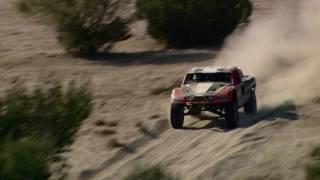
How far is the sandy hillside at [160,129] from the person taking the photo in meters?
22.2

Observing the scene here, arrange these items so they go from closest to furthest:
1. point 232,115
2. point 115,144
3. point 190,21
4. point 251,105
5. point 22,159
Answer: point 22,159 → point 232,115 → point 115,144 → point 251,105 → point 190,21

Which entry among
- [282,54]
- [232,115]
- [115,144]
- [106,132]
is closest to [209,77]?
[232,115]

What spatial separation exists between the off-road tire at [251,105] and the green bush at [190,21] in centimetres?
1187

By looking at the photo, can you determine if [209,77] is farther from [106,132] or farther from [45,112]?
[45,112]

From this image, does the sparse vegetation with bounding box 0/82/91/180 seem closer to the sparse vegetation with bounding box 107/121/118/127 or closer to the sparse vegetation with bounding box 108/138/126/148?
the sparse vegetation with bounding box 108/138/126/148

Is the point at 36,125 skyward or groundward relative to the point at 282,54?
skyward

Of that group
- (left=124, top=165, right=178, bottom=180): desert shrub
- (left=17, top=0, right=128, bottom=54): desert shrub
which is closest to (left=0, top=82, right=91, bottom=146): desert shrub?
(left=124, top=165, right=178, bottom=180): desert shrub

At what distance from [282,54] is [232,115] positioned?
34.1 feet

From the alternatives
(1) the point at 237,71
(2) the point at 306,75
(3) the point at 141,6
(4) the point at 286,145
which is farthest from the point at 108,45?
(4) the point at 286,145

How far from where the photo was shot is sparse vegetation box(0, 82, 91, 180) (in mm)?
11945

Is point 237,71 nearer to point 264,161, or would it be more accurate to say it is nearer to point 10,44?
point 264,161

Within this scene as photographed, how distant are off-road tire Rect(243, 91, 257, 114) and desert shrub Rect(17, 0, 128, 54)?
38.1 feet

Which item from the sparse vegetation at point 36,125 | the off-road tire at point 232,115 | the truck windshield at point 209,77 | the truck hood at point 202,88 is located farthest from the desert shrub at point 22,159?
the truck windshield at point 209,77

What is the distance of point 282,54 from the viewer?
34031 mm
